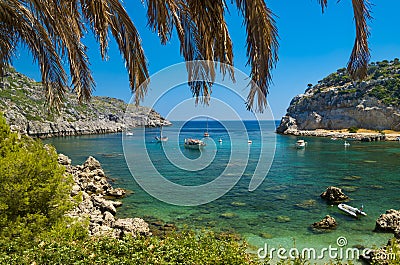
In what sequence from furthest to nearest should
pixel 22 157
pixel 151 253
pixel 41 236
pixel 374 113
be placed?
1. pixel 374 113
2. pixel 22 157
3. pixel 41 236
4. pixel 151 253

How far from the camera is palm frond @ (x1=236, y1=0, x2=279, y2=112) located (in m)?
2.38

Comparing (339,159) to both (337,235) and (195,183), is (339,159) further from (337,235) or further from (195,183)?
(337,235)

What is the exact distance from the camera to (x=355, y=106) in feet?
233

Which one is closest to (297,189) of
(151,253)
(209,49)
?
(151,253)

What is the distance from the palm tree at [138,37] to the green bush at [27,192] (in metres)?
2.12

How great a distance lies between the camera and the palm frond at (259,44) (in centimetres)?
238

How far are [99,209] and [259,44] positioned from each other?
12.9 m

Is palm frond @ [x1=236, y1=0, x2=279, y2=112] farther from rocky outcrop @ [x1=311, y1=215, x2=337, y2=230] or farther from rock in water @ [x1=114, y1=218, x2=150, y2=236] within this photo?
rocky outcrop @ [x1=311, y1=215, x2=337, y2=230]

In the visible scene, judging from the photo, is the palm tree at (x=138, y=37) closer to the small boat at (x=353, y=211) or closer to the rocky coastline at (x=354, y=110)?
the small boat at (x=353, y=211)

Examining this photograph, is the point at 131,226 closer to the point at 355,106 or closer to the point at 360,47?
the point at 360,47

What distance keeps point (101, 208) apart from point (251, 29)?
13.1 meters

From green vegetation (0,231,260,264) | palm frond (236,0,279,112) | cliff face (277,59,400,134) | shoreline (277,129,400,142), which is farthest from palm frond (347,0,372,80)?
cliff face (277,59,400,134)

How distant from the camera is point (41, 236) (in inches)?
249

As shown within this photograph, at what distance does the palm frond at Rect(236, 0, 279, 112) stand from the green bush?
19.1 ft
